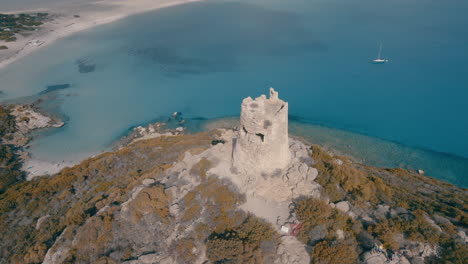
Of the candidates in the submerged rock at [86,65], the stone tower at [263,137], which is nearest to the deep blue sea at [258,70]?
the submerged rock at [86,65]

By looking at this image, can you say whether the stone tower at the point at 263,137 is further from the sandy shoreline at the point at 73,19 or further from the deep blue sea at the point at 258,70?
the sandy shoreline at the point at 73,19

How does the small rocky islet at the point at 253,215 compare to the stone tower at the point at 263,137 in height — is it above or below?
below

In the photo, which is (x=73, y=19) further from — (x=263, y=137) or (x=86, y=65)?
(x=263, y=137)

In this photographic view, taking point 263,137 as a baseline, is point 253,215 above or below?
below

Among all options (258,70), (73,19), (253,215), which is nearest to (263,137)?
(253,215)

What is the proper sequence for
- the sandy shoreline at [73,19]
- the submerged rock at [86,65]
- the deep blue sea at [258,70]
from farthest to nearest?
1. the sandy shoreline at [73,19]
2. the submerged rock at [86,65]
3. the deep blue sea at [258,70]

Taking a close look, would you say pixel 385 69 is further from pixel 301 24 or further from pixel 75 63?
pixel 75 63

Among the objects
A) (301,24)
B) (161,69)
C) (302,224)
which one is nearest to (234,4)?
(301,24)
